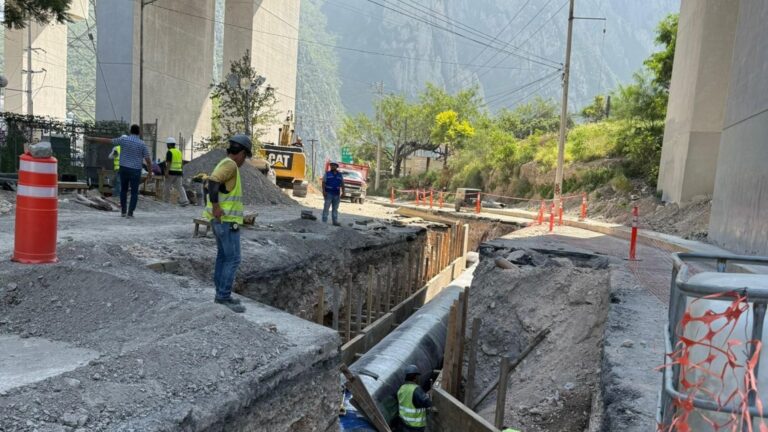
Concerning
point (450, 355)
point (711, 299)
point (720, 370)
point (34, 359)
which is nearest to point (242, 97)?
point (450, 355)

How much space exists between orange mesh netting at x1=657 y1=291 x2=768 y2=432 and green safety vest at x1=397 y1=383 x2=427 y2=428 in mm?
4970

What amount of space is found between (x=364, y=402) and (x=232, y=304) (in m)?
2.01

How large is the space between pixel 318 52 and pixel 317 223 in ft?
519

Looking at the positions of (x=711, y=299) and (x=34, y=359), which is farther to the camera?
(x=34, y=359)

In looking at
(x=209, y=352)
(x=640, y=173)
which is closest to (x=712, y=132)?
(x=640, y=173)

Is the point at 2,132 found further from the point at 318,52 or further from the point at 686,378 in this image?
the point at 318,52

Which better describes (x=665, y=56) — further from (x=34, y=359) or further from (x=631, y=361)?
(x=34, y=359)

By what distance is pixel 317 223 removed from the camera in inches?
537

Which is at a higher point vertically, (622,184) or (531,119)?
(531,119)

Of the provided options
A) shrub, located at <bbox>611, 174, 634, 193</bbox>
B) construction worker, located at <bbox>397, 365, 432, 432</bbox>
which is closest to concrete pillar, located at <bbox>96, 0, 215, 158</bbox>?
shrub, located at <bbox>611, 174, 634, 193</bbox>

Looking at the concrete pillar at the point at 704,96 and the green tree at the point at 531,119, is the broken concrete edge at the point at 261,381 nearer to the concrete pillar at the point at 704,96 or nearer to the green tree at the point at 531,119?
the concrete pillar at the point at 704,96

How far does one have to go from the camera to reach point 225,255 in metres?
4.94

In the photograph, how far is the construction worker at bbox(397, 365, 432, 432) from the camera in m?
6.63

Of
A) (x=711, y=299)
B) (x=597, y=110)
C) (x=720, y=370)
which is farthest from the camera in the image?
(x=597, y=110)
